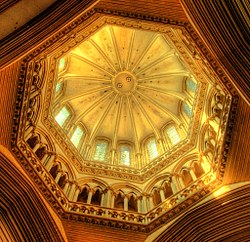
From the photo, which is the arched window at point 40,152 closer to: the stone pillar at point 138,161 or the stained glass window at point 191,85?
the stone pillar at point 138,161

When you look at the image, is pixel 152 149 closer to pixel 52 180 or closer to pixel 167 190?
pixel 167 190

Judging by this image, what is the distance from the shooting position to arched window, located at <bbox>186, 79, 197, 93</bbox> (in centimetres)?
1685

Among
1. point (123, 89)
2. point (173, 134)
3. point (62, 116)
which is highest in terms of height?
point (123, 89)

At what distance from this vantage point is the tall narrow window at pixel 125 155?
1703 centimetres

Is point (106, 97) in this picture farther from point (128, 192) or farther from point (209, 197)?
point (209, 197)

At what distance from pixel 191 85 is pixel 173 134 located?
2929mm

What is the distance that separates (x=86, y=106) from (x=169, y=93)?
5.29 m

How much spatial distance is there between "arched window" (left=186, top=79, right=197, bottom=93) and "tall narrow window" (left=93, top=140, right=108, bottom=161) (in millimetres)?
5879

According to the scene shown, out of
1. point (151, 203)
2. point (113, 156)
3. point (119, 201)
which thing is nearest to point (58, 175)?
point (119, 201)

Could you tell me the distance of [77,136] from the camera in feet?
58.6

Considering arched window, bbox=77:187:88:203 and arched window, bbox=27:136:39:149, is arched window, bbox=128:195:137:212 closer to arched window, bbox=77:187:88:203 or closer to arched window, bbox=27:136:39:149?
arched window, bbox=77:187:88:203

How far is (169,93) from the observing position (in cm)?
1917

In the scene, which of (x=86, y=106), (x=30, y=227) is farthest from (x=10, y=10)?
(x=86, y=106)

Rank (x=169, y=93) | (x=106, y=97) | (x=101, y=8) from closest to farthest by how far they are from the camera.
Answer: (x=101, y=8)
(x=169, y=93)
(x=106, y=97)
